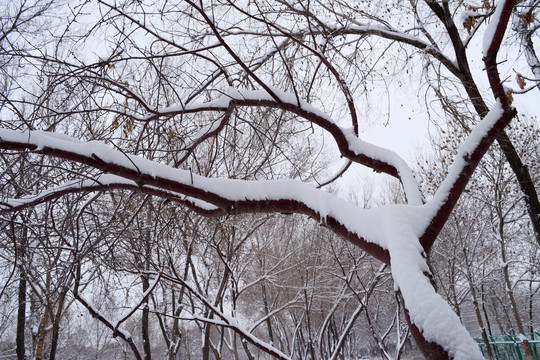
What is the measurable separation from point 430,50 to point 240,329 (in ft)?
13.9

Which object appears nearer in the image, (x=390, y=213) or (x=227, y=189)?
(x=390, y=213)

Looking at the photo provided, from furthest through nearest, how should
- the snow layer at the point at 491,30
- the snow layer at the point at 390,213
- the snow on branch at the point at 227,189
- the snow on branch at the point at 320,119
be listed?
the snow on branch at the point at 320,119 → the snow layer at the point at 491,30 → the snow on branch at the point at 227,189 → the snow layer at the point at 390,213

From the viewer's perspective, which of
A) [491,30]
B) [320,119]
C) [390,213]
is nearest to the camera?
[390,213]

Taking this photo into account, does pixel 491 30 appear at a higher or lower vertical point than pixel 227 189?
higher

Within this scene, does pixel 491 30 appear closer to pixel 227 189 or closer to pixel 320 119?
pixel 320 119

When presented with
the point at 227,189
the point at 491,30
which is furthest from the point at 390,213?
the point at 491,30

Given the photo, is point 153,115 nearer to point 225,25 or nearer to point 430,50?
point 225,25

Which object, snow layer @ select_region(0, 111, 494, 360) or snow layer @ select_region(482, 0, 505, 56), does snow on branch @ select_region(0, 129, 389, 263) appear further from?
snow layer @ select_region(482, 0, 505, 56)

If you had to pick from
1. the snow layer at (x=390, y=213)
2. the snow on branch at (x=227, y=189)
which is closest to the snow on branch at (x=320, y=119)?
the snow layer at (x=390, y=213)

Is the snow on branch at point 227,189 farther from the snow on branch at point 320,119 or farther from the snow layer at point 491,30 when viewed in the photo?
the snow layer at point 491,30

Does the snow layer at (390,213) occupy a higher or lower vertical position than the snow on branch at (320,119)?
Result: lower

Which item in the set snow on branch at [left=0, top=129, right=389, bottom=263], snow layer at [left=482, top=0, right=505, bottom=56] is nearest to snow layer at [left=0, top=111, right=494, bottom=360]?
snow on branch at [left=0, top=129, right=389, bottom=263]

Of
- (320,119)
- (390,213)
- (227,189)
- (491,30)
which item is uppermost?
(491,30)

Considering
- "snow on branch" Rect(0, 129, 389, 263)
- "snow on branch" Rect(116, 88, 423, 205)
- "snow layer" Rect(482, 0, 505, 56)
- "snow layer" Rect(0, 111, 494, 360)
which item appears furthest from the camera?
"snow on branch" Rect(116, 88, 423, 205)
